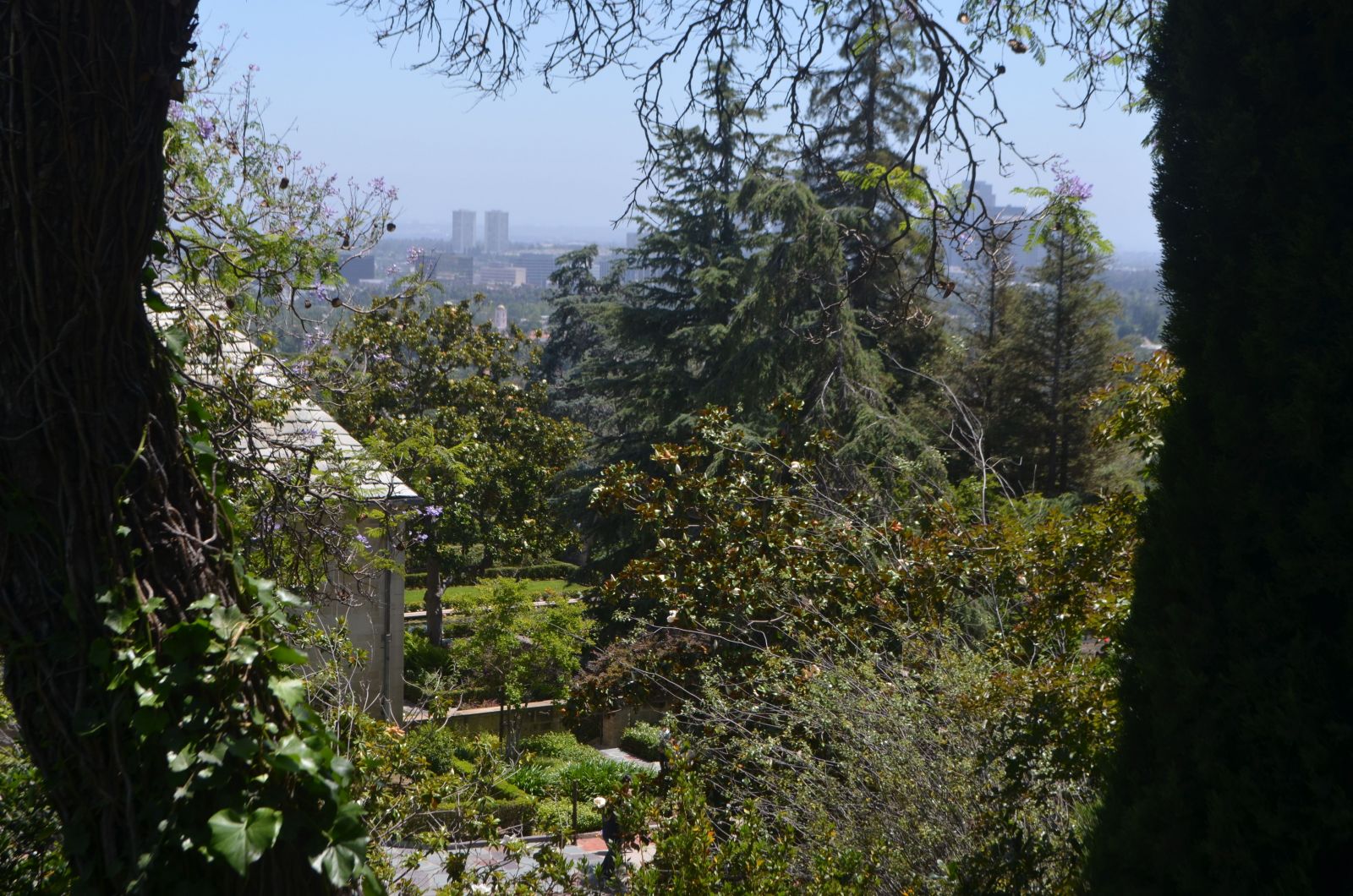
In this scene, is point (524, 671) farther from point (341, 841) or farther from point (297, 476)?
point (341, 841)

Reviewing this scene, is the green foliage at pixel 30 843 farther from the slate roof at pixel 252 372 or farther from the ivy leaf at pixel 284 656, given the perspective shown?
the slate roof at pixel 252 372

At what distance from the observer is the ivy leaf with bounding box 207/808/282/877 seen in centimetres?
208

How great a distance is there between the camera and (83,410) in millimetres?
2223

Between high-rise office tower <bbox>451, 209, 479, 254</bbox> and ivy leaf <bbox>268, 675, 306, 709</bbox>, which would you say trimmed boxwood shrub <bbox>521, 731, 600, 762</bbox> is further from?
high-rise office tower <bbox>451, 209, 479, 254</bbox>

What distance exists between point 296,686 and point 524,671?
14546 millimetres

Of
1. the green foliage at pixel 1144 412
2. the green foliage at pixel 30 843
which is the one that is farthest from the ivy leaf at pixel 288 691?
the green foliage at pixel 1144 412

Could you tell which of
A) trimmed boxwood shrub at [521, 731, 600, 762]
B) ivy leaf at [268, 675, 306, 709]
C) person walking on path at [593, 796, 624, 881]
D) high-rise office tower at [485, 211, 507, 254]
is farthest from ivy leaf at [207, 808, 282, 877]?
high-rise office tower at [485, 211, 507, 254]

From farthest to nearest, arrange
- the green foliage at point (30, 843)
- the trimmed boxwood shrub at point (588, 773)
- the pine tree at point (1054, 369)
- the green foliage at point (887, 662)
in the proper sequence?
1. the pine tree at point (1054, 369)
2. the trimmed boxwood shrub at point (588, 773)
3. the green foliage at point (887, 662)
4. the green foliage at point (30, 843)

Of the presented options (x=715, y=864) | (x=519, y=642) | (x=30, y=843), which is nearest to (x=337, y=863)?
(x=30, y=843)

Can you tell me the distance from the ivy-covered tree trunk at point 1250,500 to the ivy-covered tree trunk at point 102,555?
1.89 meters

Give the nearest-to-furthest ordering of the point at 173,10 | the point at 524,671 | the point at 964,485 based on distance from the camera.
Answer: the point at 173,10 < the point at 964,485 < the point at 524,671

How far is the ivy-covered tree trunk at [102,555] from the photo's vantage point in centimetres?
216

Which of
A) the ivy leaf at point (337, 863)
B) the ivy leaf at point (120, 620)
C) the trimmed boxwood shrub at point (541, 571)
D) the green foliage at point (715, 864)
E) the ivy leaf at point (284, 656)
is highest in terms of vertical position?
the ivy leaf at point (120, 620)

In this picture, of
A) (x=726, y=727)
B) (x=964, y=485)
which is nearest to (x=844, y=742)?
(x=726, y=727)
